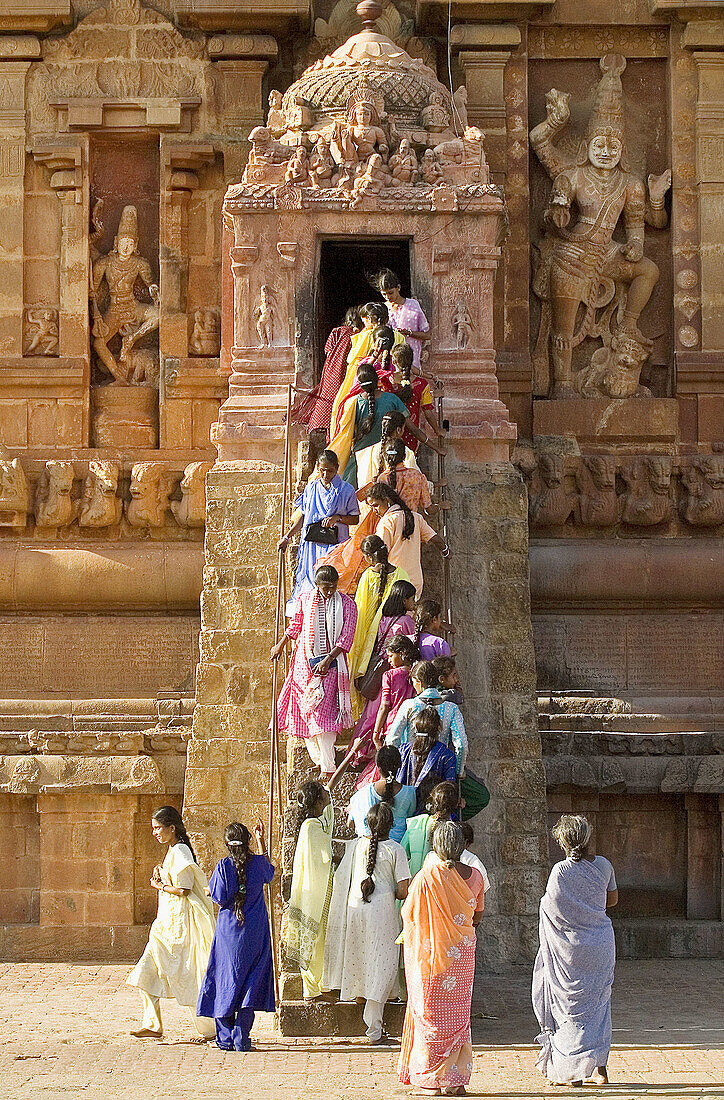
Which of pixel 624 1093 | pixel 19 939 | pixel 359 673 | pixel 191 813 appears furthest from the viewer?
pixel 19 939

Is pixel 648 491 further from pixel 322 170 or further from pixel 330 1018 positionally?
pixel 330 1018

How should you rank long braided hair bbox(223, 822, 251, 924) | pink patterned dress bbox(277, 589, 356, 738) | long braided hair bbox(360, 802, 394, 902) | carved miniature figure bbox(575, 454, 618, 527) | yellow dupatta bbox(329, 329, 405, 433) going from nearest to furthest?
long braided hair bbox(360, 802, 394, 902), long braided hair bbox(223, 822, 251, 924), pink patterned dress bbox(277, 589, 356, 738), yellow dupatta bbox(329, 329, 405, 433), carved miniature figure bbox(575, 454, 618, 527)

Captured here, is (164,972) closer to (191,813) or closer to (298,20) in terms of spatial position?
(191,813)

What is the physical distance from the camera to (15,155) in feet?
62.2

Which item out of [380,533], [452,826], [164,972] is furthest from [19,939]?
[452,826]

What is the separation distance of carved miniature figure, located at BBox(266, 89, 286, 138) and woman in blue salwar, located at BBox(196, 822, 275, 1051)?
7.19 m

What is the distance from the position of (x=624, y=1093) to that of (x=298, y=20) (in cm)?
1145

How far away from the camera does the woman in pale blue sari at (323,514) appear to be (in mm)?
13523

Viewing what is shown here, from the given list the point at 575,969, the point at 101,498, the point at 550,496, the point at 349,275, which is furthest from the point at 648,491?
the point at 575,969

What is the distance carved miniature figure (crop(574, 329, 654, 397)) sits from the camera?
18.9 metres

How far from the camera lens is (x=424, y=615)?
12773 mm

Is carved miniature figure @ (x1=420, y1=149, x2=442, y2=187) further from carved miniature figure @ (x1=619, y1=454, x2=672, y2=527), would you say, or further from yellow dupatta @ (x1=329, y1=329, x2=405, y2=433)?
carved miniature figure @ (x1=619, y1=454, x2=672, y2=527)

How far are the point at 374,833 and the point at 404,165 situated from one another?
6604 mm

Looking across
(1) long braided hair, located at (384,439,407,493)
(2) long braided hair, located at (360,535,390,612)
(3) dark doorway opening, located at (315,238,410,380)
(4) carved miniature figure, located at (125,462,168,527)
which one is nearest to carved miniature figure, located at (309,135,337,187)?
(3) dark doorway opening, located at (315,238,410,380)
